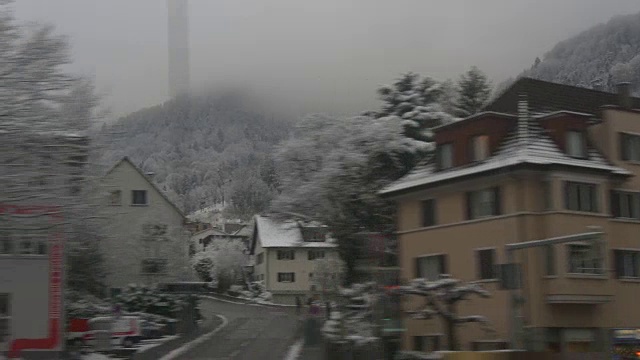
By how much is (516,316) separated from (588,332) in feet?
47.7

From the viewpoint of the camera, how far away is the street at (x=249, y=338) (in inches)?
1585

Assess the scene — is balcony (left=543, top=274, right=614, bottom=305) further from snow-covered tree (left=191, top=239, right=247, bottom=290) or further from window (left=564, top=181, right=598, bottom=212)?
snow-covered tree (left=191, top=239, right=247, bottom=290)

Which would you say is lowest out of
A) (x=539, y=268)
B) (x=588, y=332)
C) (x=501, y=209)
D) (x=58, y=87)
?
(x=588, y=332)

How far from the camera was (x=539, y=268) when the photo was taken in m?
39.6

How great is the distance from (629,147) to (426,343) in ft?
43.8

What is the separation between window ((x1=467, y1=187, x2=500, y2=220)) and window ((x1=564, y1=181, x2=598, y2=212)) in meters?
2.98

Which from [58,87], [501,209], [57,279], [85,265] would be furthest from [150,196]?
[58,87]

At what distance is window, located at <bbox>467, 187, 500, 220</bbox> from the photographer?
136ft

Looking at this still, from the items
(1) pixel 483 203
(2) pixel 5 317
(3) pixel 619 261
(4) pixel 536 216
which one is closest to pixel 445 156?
(1) pixel 483 203

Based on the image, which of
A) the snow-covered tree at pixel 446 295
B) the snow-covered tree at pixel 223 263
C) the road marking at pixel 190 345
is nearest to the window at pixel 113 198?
the road marking at pixel 190 345

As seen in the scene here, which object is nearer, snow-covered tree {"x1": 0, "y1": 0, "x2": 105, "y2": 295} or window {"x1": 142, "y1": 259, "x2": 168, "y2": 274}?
snow-covered tree {"x1": 0, "y1": 0, "x2": 105, "y2": 295}

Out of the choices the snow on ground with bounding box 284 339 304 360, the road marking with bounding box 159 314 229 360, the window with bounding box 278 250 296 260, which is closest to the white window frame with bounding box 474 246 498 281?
the snow on ground with bounding box 284 339 304 360

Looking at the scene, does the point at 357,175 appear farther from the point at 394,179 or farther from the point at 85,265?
the point at 85,265

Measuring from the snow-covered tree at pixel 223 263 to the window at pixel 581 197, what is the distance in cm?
6482
